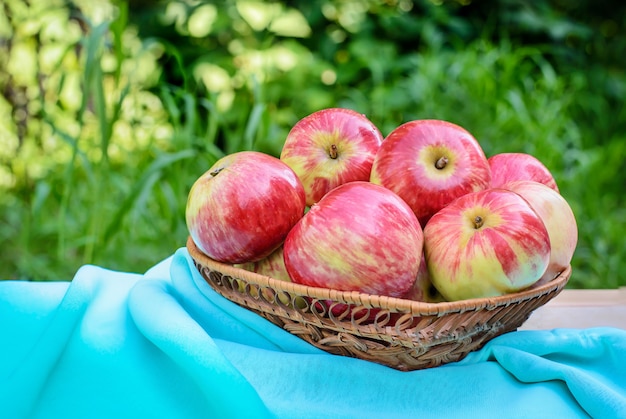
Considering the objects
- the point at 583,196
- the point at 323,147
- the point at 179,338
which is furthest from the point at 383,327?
the point at 583,196

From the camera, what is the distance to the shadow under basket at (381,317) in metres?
0.85

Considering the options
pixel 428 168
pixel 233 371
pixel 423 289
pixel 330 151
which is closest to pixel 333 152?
pixel 330 151

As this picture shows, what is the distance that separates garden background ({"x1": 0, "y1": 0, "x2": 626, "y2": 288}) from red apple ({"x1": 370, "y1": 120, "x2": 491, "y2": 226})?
0.85 meters

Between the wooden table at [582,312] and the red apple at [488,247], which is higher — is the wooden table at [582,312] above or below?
below

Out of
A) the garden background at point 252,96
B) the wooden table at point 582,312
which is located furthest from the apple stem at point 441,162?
the garden background at point 252,96

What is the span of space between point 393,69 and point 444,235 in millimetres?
2349

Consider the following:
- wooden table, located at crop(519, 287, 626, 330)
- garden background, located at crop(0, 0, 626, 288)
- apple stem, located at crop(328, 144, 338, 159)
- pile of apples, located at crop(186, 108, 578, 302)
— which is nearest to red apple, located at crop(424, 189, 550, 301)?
pile of apples, located at crop(186, 108, 578, 302)

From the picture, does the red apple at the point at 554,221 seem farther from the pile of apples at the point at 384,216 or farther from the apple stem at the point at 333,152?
the apple stem at the point at 333,152

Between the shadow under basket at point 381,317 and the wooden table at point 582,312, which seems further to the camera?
the wooden table at point 582,312

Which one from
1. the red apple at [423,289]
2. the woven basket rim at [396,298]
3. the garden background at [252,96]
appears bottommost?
the garden background at [252,96]

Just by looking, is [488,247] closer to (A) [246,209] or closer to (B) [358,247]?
(B) [358,247]

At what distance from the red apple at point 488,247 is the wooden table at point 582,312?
383 mm

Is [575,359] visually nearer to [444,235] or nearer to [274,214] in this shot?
[444,235]

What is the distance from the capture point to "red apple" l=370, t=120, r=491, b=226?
3.39ft
